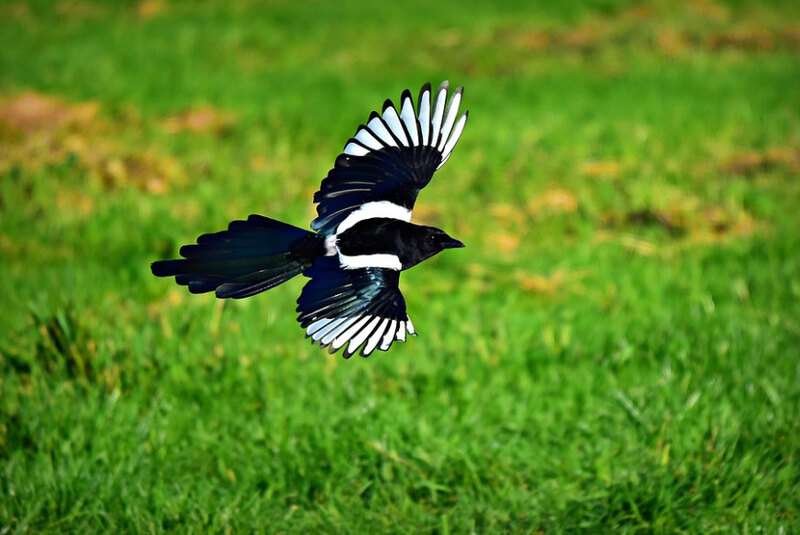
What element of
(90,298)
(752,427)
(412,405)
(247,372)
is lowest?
(752,427)

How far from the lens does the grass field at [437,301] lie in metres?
3.49

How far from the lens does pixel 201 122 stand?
797cm

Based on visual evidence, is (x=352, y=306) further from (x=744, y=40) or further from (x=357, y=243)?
(x=744, y=40)

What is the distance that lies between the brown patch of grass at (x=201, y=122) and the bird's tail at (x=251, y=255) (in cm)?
598

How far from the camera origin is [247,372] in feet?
13.9

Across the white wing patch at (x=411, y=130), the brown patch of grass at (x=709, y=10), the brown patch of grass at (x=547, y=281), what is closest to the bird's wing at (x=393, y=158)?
the white wing patch at (x=411, y=130)

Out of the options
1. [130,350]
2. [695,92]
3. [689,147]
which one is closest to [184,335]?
[130,350]

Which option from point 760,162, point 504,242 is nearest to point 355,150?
point 504,242

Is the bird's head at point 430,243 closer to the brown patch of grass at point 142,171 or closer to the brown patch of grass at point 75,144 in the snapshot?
the brown patch of grass at point 75,144

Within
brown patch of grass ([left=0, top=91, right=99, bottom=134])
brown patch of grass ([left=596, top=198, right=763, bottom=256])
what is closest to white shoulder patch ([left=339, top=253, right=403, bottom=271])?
brown patch of grass ([left=596, top=198, right=763, bottom=256])

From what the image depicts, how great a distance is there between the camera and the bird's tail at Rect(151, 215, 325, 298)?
1.90 meters

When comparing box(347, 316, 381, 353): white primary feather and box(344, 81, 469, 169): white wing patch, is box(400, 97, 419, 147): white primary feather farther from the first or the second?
box(347, 316, 381, 353): white primary feather

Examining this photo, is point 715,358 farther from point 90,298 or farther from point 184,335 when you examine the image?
point 90,298

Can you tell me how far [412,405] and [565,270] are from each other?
175cm
